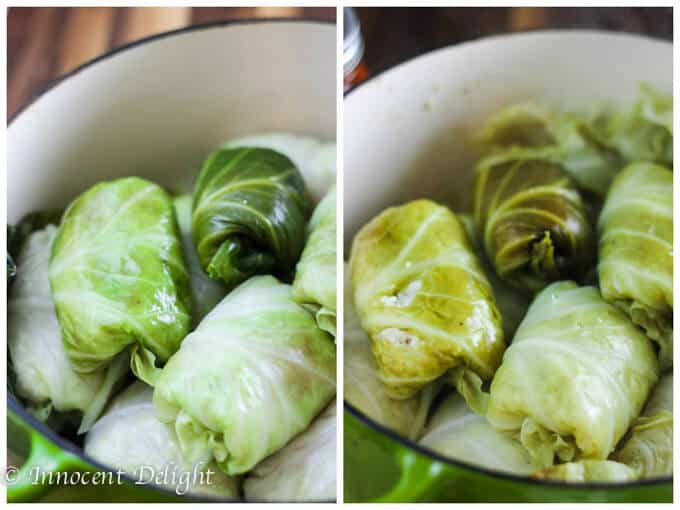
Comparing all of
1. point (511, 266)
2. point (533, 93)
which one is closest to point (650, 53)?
point (533, 93)

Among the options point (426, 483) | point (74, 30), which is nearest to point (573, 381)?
point (426, 483)

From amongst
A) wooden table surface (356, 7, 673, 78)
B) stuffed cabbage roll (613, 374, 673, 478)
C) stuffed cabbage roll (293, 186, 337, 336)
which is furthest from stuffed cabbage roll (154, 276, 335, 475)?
wooden table surface (356, 7, 673, 78)

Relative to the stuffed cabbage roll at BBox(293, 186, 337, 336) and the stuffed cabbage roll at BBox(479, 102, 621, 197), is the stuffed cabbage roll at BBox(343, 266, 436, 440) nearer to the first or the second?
the stuffed cabbage roll at BBox(293, 186, 337, 336)

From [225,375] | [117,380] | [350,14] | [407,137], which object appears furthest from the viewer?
[350,14]

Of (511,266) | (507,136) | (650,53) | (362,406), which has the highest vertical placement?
(650,53)

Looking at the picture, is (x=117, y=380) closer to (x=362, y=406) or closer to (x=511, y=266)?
(x=362, y=406)

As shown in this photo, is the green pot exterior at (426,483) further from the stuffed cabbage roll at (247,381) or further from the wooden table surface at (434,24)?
the wooden table surface at (434,24)

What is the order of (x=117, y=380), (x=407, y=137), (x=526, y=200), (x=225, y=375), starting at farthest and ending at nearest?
(x=407, y=137) → (x=526, y=200) → (x=117, y=380) → (x=225, y=375)
